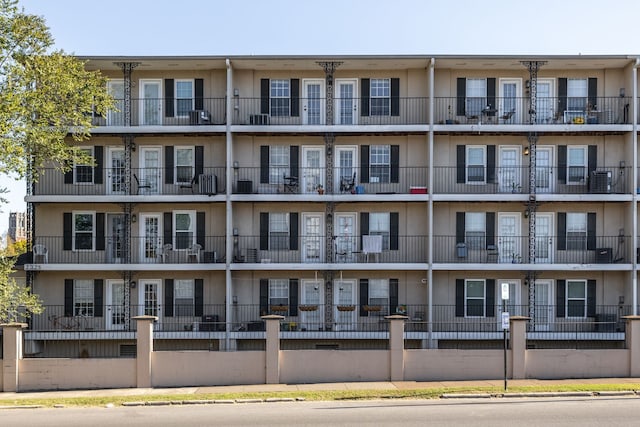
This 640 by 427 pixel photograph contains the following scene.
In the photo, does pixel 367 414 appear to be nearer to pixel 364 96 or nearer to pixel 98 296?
pixel 364 96

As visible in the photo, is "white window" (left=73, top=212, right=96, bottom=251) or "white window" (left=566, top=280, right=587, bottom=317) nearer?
"white window" (left=566, top=280, right=587, bottom=317)

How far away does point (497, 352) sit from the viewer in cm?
1956

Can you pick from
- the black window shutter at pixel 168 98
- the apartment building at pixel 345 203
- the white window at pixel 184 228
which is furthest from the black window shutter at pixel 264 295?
the black window shutter at pixel 168 98

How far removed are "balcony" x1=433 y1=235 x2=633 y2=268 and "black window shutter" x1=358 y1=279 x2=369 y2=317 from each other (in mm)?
3248

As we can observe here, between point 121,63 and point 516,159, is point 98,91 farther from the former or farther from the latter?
point 516,159

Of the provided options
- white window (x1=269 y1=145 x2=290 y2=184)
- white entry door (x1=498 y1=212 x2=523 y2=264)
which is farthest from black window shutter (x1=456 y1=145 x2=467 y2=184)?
white window (x1=269 y1=145 x2=290 y2=184)

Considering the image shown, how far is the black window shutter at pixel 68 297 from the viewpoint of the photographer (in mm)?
25328

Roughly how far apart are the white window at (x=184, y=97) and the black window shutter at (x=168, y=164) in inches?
64.8

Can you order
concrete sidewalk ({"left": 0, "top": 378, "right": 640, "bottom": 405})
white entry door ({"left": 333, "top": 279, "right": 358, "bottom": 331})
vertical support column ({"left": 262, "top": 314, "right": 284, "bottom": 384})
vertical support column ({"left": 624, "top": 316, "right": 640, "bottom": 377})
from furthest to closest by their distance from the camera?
white entry door ({"left": 333, "top": 279, "right": 358, "bottom": 331})
vertical support column ({"left": 624, "top": 316, "right": 640, "bottom": 377})
vertical support column ({"left": 262, "top": 314, "right": 284, "bottom": 384})
concrete sidewalk ({"left": 0, "top": 378, "right": 640, "bottom": 405})

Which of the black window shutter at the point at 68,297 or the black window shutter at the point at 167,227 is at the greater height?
the black window shutter at the point at 167,227

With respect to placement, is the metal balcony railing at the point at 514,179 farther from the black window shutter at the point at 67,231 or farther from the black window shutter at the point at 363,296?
the black window shutter at the point at 67,231

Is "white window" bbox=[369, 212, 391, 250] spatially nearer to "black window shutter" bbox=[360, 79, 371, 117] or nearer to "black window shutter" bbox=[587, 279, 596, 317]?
"black window shutter" bbox=[360, 79, 371, 117]

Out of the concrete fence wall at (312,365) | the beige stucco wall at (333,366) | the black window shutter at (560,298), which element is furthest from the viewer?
the black window shutter at (560,298)

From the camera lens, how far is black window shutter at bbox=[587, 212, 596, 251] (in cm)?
2562
